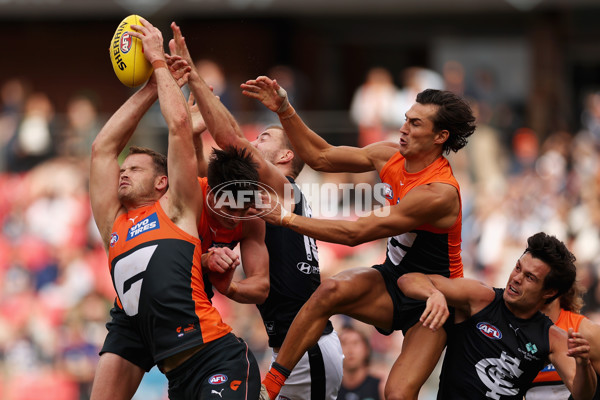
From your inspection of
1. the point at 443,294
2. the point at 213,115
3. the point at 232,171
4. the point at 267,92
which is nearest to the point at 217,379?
the point at 232,171

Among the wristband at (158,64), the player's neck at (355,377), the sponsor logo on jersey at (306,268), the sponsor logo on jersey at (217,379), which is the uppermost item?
the wristband at (158,64)

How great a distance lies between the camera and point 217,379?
19.5ft

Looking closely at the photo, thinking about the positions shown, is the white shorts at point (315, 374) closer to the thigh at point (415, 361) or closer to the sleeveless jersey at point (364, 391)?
the thigh at point (415, 361)

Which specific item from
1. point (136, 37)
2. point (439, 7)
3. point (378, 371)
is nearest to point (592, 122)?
point (439, 7)

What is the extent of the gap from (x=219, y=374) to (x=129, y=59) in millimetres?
2371

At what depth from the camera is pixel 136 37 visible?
6.44 m

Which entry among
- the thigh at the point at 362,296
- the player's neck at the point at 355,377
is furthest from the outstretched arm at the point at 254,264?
the player's neck at the point at 355,377

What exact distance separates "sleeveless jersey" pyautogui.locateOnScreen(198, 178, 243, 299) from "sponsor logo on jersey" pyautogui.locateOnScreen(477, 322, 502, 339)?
2008 millimetres

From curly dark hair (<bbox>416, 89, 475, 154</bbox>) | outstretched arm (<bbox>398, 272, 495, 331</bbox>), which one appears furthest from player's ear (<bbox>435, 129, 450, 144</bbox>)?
outstretched arm (<bbox>398, 272, 495, 331</bbox>)

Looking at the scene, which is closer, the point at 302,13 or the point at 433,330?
the point at 433,330

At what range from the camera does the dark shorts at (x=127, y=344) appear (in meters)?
6.59

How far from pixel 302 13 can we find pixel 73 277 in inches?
320

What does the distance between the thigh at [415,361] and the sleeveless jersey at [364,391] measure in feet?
8.76

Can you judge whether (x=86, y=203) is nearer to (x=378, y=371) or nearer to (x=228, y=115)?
(x=378, y=371)
